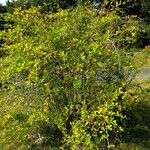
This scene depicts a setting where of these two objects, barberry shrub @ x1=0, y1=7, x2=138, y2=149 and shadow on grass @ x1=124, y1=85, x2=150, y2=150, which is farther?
shadow on grass @ x1=124, y1=85, x2=150, y2=150

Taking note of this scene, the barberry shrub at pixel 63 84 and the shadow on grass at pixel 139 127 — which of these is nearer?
the barberry shrub at pixel 63 84

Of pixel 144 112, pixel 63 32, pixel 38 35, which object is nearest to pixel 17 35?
pixel 38 35

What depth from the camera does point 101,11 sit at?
7.73m

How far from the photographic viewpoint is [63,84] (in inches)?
252

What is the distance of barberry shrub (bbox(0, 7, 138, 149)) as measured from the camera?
20.2 ft

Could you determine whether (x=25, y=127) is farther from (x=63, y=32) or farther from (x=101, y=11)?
(x=101, y=11)

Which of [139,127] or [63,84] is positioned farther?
[139,127]

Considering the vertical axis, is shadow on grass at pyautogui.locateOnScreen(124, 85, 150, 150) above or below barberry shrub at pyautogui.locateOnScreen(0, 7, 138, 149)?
below

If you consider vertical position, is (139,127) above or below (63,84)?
below

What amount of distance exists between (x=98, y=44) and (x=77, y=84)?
858mm

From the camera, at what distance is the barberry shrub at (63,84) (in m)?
6.16

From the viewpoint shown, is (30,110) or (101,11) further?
(101,11)

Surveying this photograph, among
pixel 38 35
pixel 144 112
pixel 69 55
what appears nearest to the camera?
pixel 69 55

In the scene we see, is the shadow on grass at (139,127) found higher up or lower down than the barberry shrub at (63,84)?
lower down
